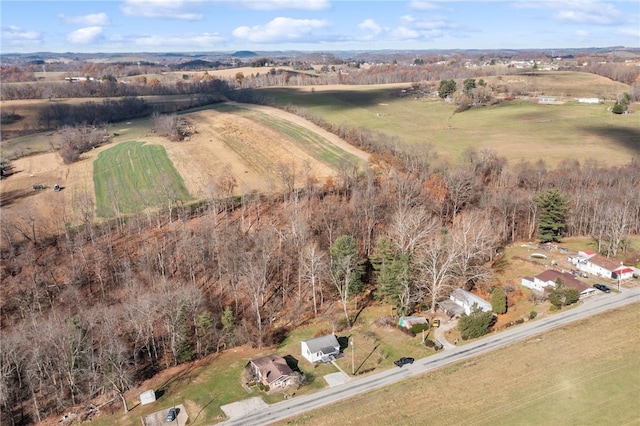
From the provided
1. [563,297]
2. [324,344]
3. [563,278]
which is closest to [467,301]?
[563,297]

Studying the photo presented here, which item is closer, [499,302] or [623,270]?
[499,302]

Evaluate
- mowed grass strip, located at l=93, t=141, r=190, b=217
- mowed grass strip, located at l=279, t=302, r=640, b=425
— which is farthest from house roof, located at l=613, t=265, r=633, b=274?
mowed grass strip, located at l=93, t=141, r=190, b=217

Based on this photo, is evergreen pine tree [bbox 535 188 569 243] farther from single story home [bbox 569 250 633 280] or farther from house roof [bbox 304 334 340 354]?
house roof [bbox 304 334 340 354]

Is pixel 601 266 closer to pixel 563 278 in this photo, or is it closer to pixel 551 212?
pixel 563 278

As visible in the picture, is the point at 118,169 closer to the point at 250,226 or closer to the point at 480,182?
the point at 250,226

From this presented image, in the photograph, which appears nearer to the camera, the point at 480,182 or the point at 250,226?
the point at 250,226

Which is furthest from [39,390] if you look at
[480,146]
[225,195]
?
[480,146]
